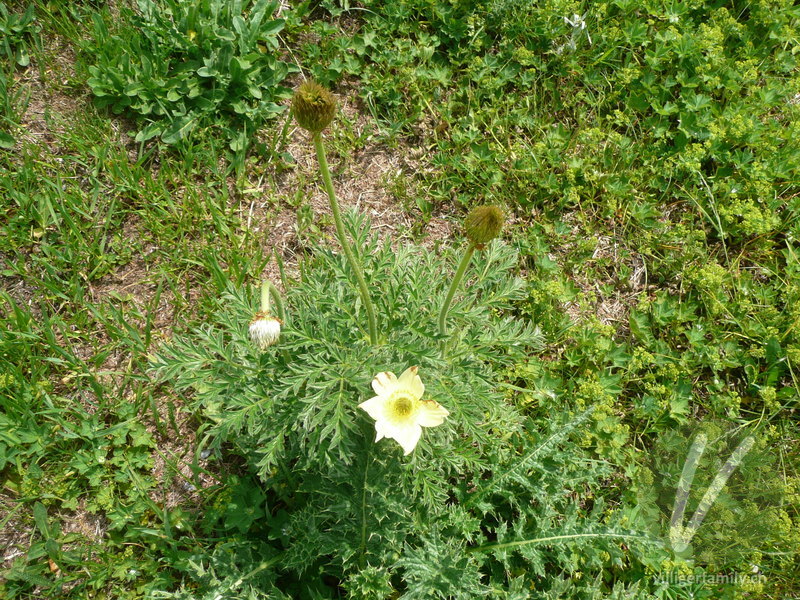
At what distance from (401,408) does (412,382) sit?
9 centimetres

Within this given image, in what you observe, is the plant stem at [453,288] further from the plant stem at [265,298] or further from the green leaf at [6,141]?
the green leaf at [6,141]

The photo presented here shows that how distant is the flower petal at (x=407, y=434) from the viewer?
5.64 feet

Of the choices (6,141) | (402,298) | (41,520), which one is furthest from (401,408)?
(6,141)

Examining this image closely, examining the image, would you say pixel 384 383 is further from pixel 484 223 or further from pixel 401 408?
pixel 484 223

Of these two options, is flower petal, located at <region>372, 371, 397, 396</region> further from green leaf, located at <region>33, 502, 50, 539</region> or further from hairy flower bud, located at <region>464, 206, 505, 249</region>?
green leaf, located at <region>33, 502, 50, 539</region>

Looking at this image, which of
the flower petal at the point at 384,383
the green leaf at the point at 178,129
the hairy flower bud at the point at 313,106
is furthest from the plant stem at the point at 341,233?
the green leaf at the point at 178,129

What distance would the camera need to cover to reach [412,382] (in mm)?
1798

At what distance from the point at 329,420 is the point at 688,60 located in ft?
10.2

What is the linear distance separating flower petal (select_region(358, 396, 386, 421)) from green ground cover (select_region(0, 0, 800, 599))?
0.14 metres

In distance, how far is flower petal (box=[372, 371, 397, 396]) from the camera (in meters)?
1.76

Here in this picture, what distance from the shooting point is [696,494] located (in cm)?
259

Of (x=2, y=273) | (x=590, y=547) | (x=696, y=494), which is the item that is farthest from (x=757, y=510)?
(x=2, y=273)

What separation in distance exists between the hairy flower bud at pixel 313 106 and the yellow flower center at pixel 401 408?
0.81 meters

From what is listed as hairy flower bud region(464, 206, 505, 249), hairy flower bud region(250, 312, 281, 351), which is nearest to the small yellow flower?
hairy flower bud region(250, 312, 281, 351)
